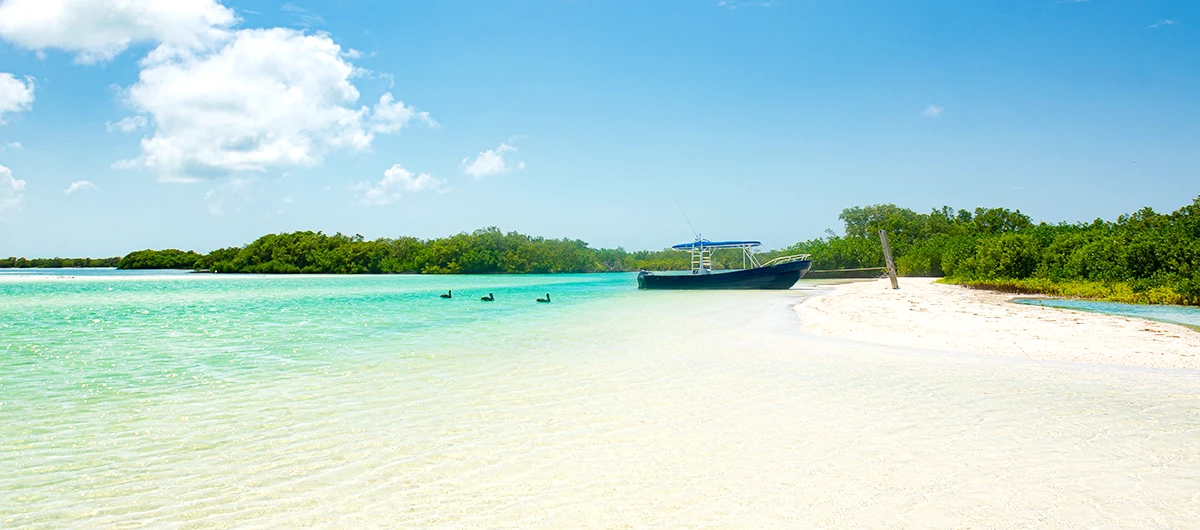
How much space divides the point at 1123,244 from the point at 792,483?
74.1ft

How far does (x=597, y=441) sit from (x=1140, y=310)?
57.4ft

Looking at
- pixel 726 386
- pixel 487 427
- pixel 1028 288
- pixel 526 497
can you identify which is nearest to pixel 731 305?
pixel 1028 288

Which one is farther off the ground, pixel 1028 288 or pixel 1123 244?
pixel 1123 244

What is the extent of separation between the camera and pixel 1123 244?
20.1 metres

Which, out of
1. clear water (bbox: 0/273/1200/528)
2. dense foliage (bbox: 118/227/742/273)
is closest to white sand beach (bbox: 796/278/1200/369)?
clear water (bbox: 0/273/1200/528)

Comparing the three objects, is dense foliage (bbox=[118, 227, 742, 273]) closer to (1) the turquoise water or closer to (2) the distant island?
(2) the distant island

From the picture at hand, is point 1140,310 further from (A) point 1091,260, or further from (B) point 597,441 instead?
(B) point 597,441

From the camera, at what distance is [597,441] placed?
5.26 metres

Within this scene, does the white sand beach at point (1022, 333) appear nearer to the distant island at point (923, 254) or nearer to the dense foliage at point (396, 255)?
the distant island at point (923, 254)

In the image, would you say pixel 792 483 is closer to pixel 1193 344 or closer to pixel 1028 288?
pixel 1193 344

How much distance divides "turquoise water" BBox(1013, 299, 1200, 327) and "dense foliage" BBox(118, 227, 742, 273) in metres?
86.8

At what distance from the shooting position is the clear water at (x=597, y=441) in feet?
12.3

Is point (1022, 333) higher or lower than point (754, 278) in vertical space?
lower

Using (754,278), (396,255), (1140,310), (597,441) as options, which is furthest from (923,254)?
(396,255)
